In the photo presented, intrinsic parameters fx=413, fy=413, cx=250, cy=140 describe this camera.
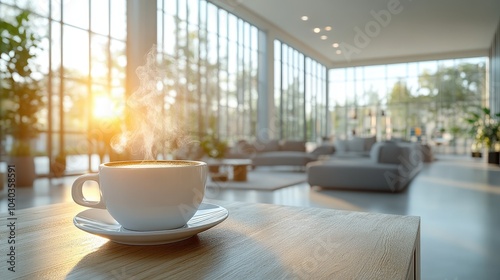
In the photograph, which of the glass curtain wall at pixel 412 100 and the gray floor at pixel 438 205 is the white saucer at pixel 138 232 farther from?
the glass curtain wall at pixel 412 100

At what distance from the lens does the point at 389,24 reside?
35.7 feet

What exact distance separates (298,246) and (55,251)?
29 centimetres

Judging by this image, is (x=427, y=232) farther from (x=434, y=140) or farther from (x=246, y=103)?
(x=434, y=140)

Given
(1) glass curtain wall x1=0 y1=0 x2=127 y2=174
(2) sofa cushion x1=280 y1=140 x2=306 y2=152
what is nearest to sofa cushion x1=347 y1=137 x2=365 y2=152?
(2) sofa cushion x1=280 y1=140 x2=306 y2=152

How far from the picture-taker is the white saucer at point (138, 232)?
1.65 ft

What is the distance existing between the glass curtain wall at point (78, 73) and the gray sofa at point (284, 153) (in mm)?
2804

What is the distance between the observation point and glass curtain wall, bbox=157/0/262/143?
845 cm

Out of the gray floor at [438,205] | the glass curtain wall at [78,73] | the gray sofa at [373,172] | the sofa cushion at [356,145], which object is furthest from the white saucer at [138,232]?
the sofa cushion at [356,145]

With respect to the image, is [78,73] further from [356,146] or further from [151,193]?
[151,193]

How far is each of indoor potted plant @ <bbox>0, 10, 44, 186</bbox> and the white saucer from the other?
209 inches

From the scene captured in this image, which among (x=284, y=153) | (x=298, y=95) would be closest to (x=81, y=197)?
(x=284, y=153)

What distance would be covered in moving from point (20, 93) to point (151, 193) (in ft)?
18.9

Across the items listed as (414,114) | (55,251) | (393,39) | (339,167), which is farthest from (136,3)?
(414,114)

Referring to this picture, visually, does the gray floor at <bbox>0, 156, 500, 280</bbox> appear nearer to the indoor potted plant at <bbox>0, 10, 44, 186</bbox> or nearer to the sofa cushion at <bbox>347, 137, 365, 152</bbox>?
the indoor potted plant at <bbox>0, 10, 44, 186</bbox>
